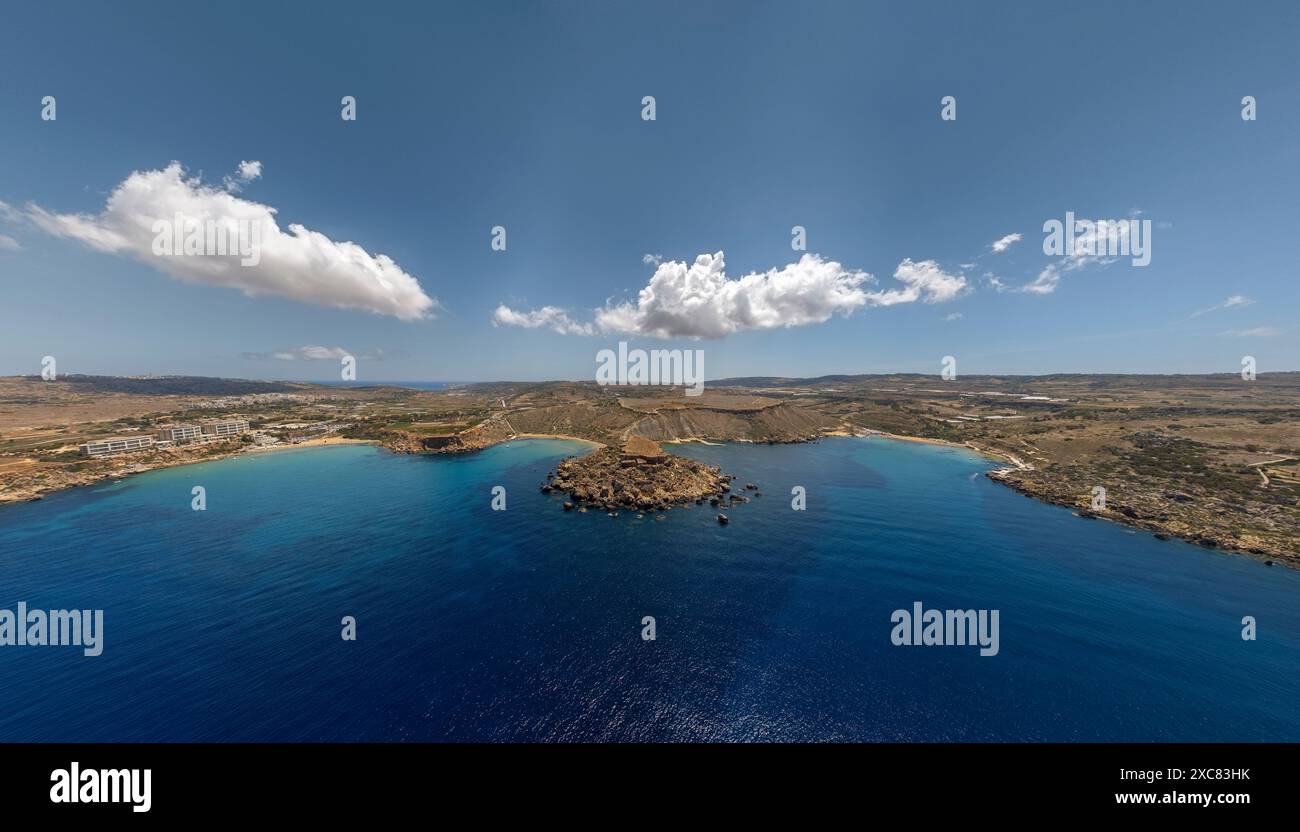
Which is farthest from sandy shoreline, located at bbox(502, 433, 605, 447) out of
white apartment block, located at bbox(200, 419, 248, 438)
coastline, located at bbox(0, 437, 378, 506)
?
white apartment block, located at bbox(200, 419, 248, 438)

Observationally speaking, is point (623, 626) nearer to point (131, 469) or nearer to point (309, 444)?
point (131, 469)

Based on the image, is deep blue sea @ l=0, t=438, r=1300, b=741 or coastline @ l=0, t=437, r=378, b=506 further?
coastline @ l=0, t=437, r=378, b=506

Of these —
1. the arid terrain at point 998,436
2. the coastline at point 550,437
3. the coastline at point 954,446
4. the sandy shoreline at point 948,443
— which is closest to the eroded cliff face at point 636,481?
the coastline at point 954,446

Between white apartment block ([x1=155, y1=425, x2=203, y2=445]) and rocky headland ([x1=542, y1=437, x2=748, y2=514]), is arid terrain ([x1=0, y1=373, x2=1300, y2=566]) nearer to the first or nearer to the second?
white apartment block ([x1=155, y1=425, x2=203, y2=445])

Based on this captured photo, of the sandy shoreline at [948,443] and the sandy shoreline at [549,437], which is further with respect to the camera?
the sandy shoreline at [549,437]

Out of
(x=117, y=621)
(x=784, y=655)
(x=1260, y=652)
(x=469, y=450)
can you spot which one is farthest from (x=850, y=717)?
(x=469, y=450)

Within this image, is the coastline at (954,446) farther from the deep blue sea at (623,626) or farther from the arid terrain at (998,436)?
the deep blue sea at (623,626)
